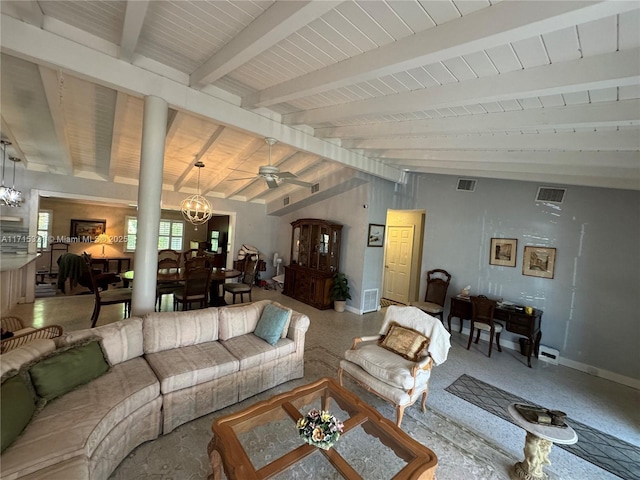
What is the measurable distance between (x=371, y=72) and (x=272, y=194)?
616 cm

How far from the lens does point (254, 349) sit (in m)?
2.80

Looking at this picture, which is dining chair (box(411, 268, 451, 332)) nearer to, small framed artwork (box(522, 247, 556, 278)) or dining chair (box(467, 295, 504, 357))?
dining chair (box(467, 295, 504, 357))

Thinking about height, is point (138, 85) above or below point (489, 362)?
above

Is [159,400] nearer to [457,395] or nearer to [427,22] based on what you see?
[457,395]

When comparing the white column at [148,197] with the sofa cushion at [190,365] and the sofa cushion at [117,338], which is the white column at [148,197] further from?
the sofa cushion at [190,365]

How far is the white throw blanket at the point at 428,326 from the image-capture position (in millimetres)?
2697

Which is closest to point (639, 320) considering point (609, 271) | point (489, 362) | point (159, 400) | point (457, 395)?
point (609, 271)

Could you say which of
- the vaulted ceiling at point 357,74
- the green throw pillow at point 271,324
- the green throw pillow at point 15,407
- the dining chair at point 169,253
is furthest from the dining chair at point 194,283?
the green throw pillow at point 15,407

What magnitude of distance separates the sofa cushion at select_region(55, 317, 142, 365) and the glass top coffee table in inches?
47.3

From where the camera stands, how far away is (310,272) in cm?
634

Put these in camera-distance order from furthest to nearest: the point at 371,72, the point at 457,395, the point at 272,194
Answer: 1. the point at 272,194
2. the point at 457,395
3. the point at 371,72

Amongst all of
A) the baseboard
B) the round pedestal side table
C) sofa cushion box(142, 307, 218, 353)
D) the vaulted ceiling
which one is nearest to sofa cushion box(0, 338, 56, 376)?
sofa cushion box(142, 307, 218, 353)

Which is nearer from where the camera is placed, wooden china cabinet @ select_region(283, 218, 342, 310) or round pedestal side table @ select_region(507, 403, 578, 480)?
round pedestal side table @ select_region(507, 403, 578, 480)

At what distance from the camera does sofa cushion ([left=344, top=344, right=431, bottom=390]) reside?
2436mm
